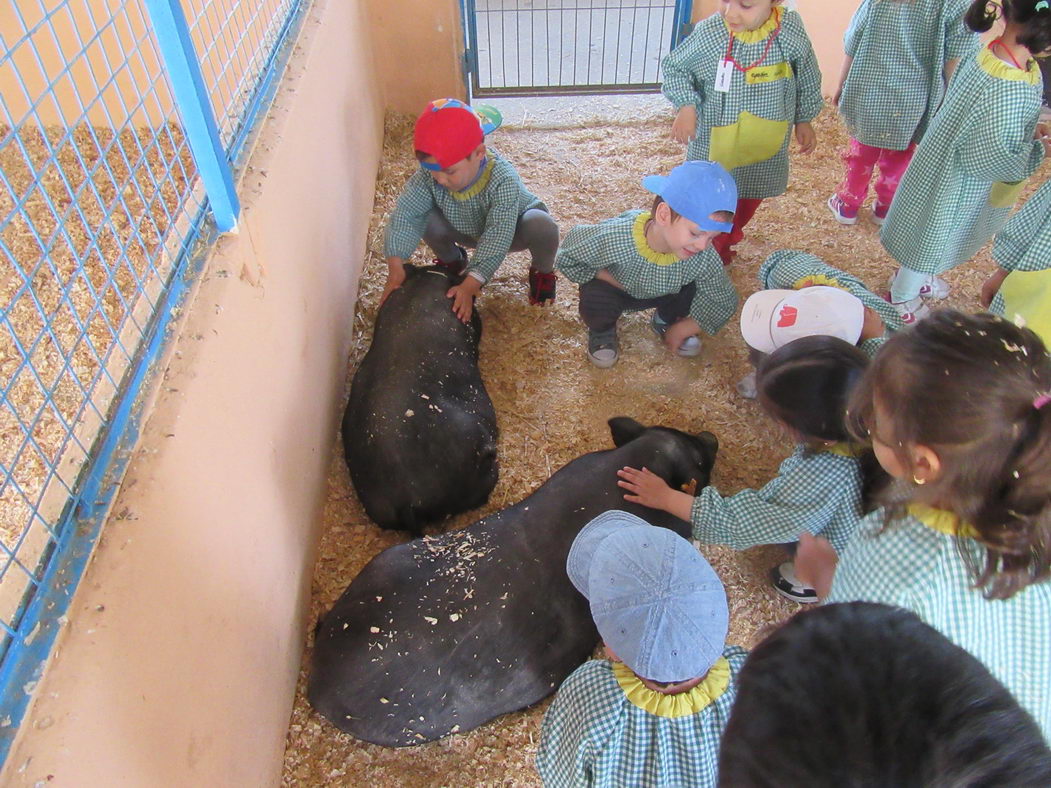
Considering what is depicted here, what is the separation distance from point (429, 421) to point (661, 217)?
81cm

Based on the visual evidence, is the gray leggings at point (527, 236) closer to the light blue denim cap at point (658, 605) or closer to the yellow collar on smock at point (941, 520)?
the light blue denim cap at point (658, 605)

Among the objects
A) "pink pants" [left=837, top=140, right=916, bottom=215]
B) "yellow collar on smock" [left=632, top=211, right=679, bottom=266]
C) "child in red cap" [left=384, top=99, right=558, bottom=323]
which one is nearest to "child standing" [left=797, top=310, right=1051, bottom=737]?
"yellow collar on smock" [left=632, top=211, right=679, bottom=266]

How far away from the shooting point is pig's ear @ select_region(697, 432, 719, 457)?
1.89 m

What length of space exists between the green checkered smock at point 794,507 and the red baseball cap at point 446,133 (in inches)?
43.0

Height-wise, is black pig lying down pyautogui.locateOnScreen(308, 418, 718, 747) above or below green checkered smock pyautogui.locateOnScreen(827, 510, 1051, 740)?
below

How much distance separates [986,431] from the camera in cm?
94

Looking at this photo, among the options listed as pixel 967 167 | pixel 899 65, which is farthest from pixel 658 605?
pixel 899 65

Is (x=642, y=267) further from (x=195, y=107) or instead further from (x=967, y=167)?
(x=195, y=107)

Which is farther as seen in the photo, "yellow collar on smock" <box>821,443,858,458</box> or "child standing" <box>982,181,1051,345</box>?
"child standing" <box>982,181,1051,345</box>

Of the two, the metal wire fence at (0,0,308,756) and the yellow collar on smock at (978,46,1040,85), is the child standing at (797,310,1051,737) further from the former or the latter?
the yellow collar on smock at (978,46,1040,85)

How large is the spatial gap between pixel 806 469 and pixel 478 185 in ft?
4.09

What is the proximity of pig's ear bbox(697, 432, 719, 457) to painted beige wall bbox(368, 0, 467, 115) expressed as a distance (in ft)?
6.54

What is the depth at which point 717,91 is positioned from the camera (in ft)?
7.18

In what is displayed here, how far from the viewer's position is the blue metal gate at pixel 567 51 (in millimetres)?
3315
